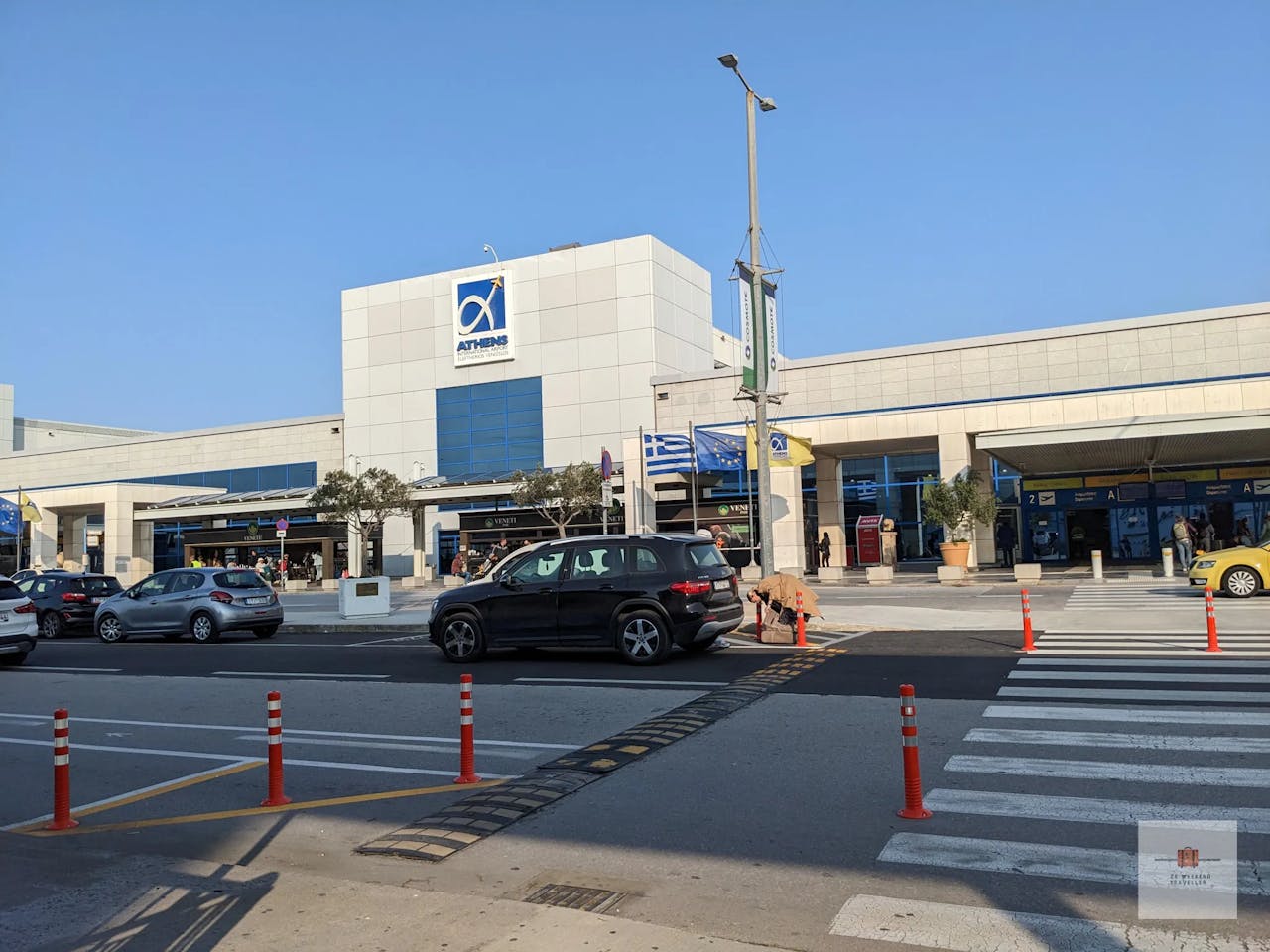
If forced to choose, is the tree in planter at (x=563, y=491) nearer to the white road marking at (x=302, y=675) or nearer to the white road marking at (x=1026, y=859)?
the white road marking at (x=302, y=675)

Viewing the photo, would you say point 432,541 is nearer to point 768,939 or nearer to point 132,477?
point 132,477

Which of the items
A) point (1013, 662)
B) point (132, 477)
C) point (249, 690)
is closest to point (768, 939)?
point (1013, 662)

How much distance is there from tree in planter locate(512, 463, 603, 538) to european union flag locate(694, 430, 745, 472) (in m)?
5.13

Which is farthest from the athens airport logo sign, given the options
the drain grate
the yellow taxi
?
the drain grate

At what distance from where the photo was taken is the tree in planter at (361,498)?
4466 cm

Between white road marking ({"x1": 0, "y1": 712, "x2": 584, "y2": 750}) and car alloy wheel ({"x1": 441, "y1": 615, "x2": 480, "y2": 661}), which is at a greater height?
car alloy wheel ({"x1": 441, "y1": 615, "x2": 480, "y2": 661})

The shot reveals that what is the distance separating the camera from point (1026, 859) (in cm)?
576

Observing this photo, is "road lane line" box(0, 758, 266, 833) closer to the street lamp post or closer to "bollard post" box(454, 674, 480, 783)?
"bollard post" box(454, 674, 480, 783)

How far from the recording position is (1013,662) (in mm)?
13281

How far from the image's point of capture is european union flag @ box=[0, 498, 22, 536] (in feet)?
153

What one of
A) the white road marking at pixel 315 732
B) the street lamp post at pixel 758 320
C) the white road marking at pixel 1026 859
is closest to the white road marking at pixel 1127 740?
the white road marking at pixel 1026 859

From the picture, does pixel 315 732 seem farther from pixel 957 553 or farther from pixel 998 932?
pixel 957 553

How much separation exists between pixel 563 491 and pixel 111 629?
21967 millimetres

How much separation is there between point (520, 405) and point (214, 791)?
152 feet
